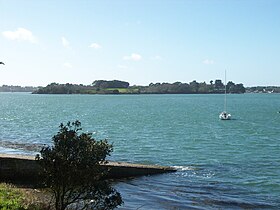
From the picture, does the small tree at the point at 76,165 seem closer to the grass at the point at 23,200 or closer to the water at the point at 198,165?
the grass at the point at 23,200

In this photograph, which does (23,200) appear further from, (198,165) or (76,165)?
(198,165)

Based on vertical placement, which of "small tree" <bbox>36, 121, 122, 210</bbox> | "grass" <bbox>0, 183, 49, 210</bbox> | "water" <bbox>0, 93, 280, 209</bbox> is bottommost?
"water" <bbox>0, 93, 280, 209</bbox>

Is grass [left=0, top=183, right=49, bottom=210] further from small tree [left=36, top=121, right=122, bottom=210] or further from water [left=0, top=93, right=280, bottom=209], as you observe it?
water [left=0, top=93, right=280, bottom=209]

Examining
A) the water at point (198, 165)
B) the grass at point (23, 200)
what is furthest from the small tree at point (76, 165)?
the water at point (198, 165)

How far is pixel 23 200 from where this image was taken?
55.8ft

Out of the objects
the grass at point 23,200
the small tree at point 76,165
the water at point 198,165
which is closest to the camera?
the small tree at point 76,165

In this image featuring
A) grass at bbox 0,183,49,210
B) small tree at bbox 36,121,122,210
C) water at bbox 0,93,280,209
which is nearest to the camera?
small tree at bbox 36,121,122,210

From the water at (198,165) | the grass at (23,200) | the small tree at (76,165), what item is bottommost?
the water at (198,165)

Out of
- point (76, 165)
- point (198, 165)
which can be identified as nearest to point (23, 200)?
point (76, 165)

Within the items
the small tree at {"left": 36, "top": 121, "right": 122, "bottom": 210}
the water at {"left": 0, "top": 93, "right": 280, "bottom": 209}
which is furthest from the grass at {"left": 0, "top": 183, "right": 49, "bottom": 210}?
the water at {"left": 0, "top": 93, "right": 280, "bottom": 209}

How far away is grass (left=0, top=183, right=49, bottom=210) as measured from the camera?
14469 millimetres

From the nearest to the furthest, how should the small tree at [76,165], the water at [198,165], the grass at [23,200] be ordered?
the small tree at [76,165] < the grass at [23,200] < the water at [198,165]

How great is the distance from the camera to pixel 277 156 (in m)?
37.3

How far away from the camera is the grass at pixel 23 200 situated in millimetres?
14469
